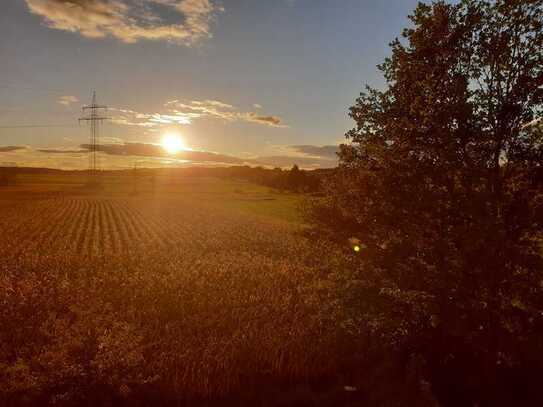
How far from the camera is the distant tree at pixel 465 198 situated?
11.3 m

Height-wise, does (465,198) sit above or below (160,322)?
above

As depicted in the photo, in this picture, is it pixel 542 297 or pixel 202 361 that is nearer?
pixel 542 297

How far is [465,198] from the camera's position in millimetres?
11258

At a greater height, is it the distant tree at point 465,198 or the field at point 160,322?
the distant tree at point 465,198

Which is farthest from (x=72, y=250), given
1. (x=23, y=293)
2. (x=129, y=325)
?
(x=129, y=325)

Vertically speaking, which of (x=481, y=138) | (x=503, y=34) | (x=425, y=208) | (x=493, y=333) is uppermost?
(x=503, y=34)

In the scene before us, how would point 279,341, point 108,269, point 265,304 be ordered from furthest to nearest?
point 108,269
point 265,304
point 279,341

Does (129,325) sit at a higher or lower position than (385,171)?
lower

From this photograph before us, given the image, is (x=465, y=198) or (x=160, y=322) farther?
(x=160, y=322)

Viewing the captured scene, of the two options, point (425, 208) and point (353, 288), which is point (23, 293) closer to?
point (353, 288)

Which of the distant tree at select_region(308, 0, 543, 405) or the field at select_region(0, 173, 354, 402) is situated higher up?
the distant tree at select_region(308, 0, 543, 405)

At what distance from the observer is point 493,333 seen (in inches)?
483

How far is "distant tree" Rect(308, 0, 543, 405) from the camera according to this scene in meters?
11.3

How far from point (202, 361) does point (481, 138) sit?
34.3 ft
